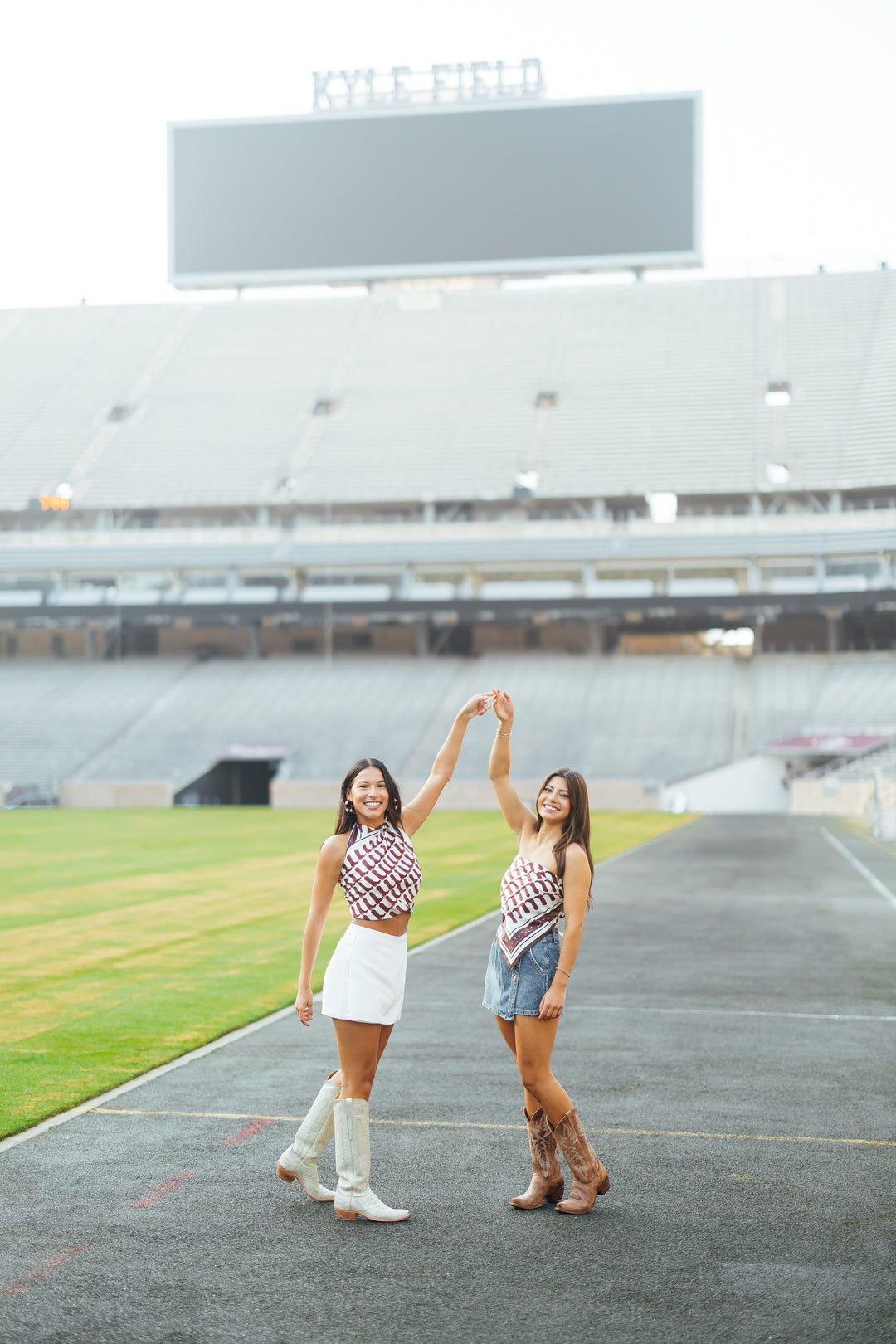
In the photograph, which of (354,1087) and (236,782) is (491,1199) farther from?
(236,782)

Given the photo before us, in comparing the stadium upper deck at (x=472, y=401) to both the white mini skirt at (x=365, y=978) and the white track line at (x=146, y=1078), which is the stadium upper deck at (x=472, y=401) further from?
the white mini skirt at (x=365, y=978)

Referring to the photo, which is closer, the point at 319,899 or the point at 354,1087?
the point at 354,1087

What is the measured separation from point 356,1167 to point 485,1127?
168 cm

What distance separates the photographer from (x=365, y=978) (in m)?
5.78

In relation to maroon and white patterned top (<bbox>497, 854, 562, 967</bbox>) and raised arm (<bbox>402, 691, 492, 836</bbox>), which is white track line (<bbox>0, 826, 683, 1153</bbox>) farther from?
maroon and white patterned top (<bbox>497, 854, 562, 967</bbox>)

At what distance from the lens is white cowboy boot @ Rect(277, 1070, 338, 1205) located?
19.4ft

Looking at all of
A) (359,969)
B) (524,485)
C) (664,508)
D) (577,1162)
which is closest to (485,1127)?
(577,1162)

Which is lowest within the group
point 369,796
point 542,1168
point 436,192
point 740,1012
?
point 740,1012

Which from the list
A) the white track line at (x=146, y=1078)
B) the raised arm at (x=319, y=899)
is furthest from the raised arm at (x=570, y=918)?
the white track line at (x=146, y=1078)

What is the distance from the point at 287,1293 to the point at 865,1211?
2595 millimetres

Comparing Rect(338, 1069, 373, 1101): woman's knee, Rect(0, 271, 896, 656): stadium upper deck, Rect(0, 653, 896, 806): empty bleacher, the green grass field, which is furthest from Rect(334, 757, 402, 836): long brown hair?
Rect(0, 271, 896, 656): stadium upper deck

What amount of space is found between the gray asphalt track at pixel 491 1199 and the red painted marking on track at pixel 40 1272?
0.06 ft

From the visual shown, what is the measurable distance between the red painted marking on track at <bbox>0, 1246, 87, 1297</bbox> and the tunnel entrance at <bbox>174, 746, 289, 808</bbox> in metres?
45.1

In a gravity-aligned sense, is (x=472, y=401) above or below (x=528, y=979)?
above
